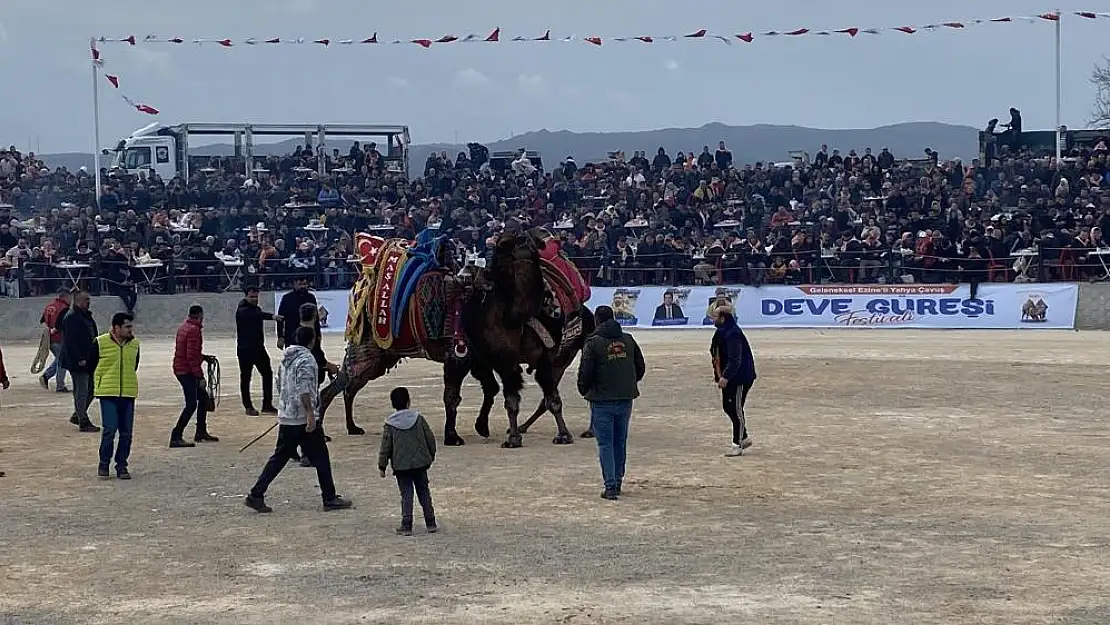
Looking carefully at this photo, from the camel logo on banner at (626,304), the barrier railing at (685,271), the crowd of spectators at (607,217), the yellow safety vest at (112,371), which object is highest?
the crowd of spectators at (607,217)

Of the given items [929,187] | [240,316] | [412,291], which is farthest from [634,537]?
[929,187]

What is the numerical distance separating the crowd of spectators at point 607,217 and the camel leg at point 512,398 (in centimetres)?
1649

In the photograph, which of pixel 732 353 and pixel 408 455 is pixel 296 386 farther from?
pixel 732 353

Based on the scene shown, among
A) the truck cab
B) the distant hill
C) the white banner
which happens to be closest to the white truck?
the truck cab

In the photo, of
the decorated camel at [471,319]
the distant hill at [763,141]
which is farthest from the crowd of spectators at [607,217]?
the distant hill at [763,141]

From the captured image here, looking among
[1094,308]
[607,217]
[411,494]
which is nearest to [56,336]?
[411,494]

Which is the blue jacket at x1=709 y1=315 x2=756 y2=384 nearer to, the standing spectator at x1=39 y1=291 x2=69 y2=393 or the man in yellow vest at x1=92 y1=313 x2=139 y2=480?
the man in yellow vest at x1=92 y1=313 x2=139 y2=480

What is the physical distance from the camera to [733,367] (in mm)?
14023

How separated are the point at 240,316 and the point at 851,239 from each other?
56.4ft

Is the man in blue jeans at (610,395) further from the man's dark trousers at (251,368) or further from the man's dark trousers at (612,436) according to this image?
the man's dark trousers at (251,368)

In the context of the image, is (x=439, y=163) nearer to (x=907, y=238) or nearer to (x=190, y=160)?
(x=190, y=160)

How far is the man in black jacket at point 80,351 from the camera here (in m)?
16.8

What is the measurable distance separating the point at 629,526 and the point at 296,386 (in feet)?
9.39

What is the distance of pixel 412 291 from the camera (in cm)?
1593
